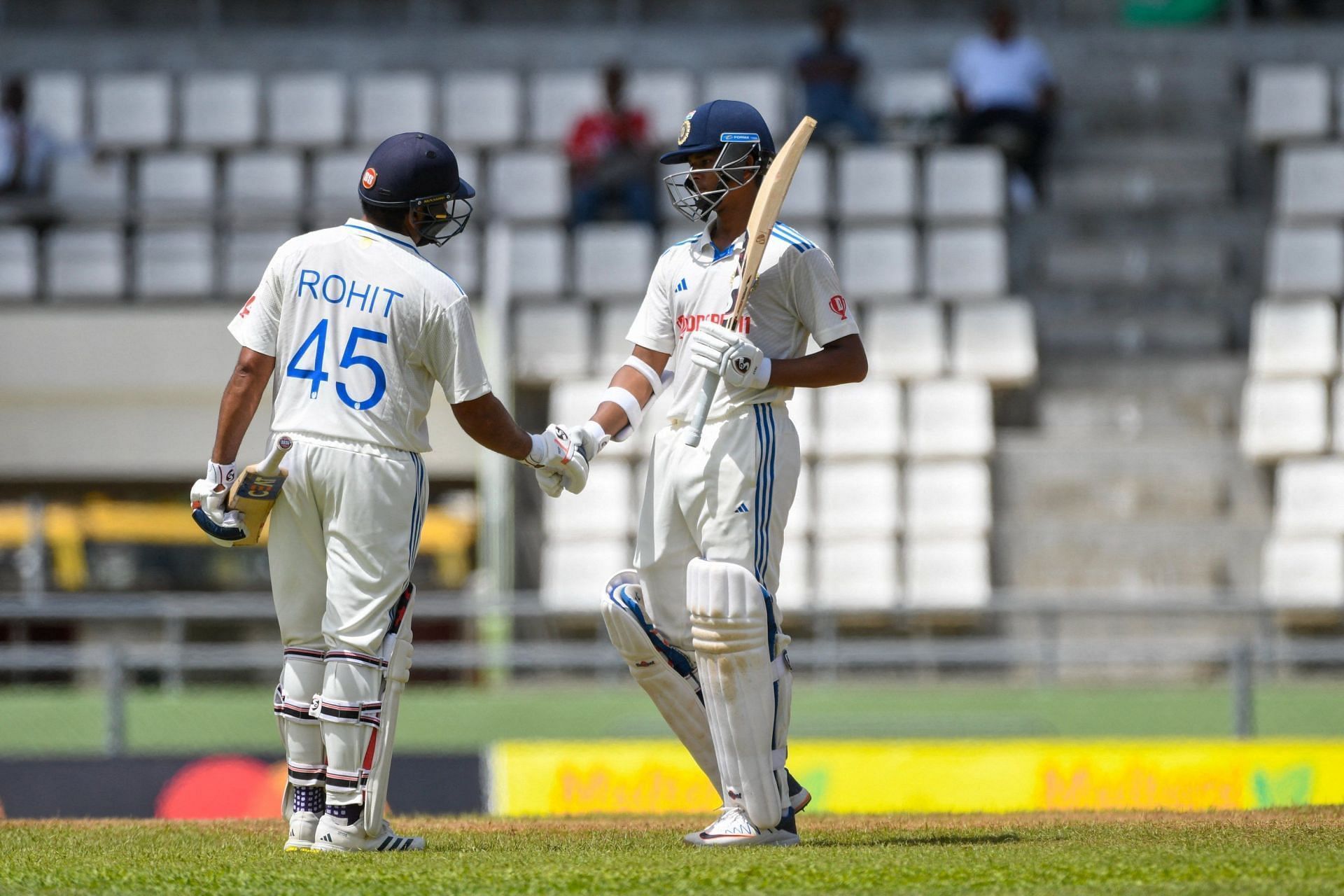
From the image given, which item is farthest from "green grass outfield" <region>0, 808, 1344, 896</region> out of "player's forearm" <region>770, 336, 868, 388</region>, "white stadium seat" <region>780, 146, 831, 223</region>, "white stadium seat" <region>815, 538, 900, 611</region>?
"white stadium seat" <region>780, 146, 831, 223</region>

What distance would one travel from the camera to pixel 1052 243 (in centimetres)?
1591

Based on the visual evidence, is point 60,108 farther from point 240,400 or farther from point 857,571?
point 240,400

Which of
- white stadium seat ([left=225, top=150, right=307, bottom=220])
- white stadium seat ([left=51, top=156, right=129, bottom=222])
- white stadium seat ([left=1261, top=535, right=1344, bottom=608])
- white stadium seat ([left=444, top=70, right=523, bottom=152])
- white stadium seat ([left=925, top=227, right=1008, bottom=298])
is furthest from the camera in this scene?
white stadium seat ([left=444, top=70, right=523, bottom=152])

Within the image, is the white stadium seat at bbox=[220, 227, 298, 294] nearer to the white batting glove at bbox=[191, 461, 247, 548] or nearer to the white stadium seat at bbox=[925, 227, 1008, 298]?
the white stadium seat at bbox=[925, 227, 1008, 298]

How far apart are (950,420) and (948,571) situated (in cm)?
130

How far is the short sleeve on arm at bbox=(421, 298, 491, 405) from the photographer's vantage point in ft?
16.3

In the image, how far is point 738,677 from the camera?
497 centimetres

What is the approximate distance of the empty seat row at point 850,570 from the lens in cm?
1262

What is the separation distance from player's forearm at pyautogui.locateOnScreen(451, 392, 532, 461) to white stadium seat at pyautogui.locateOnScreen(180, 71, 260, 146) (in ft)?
38.8

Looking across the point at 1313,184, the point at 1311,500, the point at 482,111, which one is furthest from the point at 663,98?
the point at 1311,500

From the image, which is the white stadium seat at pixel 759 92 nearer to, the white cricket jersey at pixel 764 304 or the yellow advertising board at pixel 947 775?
the yellow advertising board at pixel 947 775

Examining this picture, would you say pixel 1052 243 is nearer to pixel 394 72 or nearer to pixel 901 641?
pixel 901 641

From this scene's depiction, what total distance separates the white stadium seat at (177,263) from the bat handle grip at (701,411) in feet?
34.3

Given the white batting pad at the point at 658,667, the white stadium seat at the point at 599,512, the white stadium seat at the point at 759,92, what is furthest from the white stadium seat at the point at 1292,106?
the white batting pad at the point at 658,667
